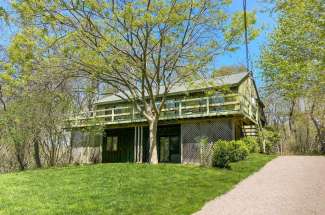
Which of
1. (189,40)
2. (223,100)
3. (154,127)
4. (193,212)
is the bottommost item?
(193,212)

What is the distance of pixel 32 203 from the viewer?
7.72 metres

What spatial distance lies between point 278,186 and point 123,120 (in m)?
13.9

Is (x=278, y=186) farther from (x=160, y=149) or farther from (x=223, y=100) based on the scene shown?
(x=160, y=149)

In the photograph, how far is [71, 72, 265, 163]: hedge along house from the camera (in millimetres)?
18312

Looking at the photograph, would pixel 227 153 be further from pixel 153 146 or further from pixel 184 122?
pixel 184 122

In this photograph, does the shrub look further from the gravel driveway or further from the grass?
the gravel driveway

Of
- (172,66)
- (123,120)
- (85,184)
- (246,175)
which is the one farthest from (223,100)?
(85,184)

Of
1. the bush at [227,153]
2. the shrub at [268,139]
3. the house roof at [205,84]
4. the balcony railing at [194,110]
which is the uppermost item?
the house roof at [205,84]

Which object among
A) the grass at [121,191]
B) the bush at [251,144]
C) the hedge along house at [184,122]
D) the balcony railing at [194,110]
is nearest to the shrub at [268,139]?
the bush at [251,144]

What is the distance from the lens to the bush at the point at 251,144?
18333 mm

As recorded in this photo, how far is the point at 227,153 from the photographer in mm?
13672

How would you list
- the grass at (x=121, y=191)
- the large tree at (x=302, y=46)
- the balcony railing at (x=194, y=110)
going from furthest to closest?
the balcony railing at (x=194, y=110) → the large tree at (x=302, y=46) → the grass at (x=121, y=191)

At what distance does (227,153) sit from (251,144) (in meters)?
5.57

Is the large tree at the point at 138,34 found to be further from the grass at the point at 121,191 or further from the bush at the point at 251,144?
the bush at the point at 251,144
